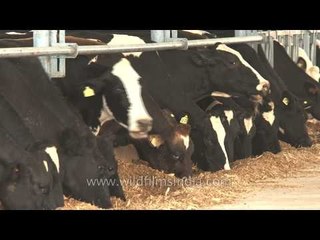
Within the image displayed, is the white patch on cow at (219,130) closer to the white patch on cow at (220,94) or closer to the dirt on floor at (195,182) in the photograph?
Result: the dirt on floor at (195,182)

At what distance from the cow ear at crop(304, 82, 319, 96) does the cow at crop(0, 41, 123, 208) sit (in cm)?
616

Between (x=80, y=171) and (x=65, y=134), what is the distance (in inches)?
13.4

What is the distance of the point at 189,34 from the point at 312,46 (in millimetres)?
4827

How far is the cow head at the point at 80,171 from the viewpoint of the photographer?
→ 7441 millimetres

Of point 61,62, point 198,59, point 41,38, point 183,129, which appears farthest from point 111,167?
point 198,59

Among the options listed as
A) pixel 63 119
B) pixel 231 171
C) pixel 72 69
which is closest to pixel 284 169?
pixel 231 171

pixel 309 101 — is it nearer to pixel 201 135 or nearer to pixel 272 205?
pixel 201 135

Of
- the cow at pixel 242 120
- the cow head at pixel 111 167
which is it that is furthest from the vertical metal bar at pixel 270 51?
the cow head at pixel 111 167

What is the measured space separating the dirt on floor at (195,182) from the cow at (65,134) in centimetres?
17

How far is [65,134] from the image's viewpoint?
7469mm

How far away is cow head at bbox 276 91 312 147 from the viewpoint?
11945mm

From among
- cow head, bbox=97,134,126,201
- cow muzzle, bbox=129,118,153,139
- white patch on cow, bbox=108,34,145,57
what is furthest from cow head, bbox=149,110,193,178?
white patch on cow, bbox=108,34,145,57

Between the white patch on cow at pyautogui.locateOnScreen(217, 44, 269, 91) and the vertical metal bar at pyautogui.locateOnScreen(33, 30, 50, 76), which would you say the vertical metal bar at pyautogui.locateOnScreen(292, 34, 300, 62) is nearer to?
the white patch on cow at pyautogui.locateOnScreen(217, 44, 269, 91)

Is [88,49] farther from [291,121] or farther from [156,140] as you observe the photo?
[291,121]
